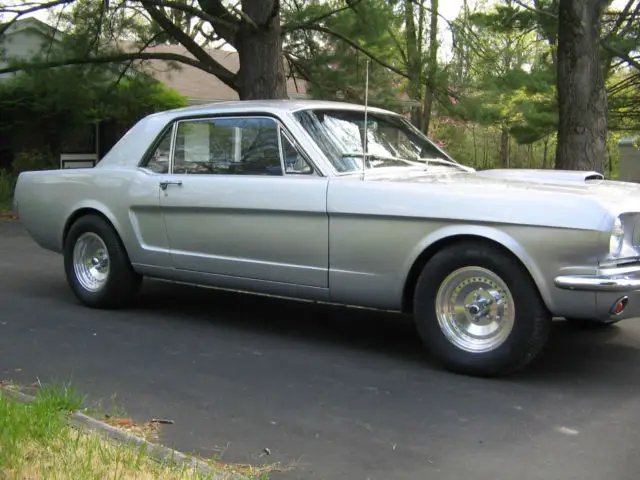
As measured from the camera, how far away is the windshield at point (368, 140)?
5484 mm

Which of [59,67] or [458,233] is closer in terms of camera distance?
[458,233]

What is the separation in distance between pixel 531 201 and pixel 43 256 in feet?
23.7

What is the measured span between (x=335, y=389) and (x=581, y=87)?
221 inches

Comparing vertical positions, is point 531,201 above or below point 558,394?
above

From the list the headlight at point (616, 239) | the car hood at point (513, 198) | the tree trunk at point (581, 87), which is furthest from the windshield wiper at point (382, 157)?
the tree trunk at point (581, 87)

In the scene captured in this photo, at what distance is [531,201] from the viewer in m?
4.45

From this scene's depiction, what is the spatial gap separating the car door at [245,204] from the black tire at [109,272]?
25.4 inches

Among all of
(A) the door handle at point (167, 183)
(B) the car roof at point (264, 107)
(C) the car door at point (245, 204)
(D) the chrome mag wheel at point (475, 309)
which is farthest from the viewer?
(A) the door handle at point (167, 183)

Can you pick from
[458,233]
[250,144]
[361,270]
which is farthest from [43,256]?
[458,233]

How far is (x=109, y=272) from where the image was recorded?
6516 millimetres

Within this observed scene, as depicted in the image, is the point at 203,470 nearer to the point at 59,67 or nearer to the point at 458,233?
the point at 458,233

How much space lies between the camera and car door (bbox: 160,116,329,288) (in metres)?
5.26

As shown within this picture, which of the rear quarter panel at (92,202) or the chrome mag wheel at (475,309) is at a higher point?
the rear quarter panel at (92,202)

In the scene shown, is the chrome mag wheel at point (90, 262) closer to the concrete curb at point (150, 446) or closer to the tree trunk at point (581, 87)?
the concrete curb at point (150, 446)
